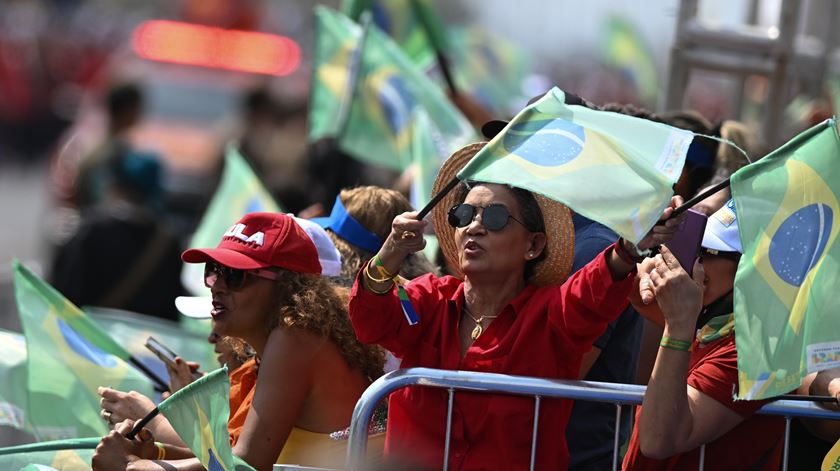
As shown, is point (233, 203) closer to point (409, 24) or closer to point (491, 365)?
point (409, 24)

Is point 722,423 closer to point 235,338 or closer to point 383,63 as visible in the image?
point 235,338

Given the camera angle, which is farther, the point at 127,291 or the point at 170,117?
the point at 170,117

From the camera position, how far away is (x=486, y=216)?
4.55 m

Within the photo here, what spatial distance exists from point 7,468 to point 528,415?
168 cm

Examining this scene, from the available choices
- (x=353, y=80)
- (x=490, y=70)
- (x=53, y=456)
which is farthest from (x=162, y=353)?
(x=490, y=70)

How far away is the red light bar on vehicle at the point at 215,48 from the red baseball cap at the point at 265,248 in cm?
1673

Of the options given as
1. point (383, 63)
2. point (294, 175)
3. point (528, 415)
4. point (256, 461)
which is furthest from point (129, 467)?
point (294, 175)

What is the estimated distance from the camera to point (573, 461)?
4.91 m

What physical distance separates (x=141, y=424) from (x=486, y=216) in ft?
3.94

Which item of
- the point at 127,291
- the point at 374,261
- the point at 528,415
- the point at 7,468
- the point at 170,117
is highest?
the point at 374,261

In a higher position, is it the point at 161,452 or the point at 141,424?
the point at 141,424

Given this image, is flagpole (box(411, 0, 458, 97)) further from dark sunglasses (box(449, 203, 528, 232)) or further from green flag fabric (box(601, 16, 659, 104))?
green flag fabric (box(601, 16, 659, 104))

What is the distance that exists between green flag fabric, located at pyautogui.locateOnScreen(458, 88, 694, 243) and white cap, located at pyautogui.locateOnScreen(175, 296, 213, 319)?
5.31ft

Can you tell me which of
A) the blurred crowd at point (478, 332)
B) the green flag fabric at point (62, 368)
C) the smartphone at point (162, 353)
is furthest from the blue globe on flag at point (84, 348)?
the blurred crowd at point (478, 332)
